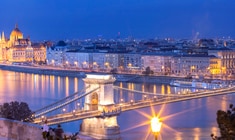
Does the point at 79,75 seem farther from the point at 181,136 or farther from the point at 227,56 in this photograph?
the point at 181,136

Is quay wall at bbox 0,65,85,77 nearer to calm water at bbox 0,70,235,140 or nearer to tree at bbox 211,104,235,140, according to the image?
calm water at bbox 0,70,235,140

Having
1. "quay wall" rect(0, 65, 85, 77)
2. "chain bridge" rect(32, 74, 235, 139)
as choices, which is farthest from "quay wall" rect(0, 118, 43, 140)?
"quay wall" rect(0, 65, 85, 77)

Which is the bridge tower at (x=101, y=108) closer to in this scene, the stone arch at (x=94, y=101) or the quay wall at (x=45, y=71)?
the stone arch at (x=94, y=101)

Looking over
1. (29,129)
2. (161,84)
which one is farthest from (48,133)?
(161,84)

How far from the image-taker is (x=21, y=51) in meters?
25.2

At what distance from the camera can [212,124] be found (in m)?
5.90

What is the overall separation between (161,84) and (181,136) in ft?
27.9

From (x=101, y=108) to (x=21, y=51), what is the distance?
65.3 feet

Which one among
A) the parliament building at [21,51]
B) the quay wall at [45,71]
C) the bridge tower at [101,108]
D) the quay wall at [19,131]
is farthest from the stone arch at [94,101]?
the parliament building at [21,51]

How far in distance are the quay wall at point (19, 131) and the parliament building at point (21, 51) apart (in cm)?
2336

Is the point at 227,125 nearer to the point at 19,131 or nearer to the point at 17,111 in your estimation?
the point at 19,131

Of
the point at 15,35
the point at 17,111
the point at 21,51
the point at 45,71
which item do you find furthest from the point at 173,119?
the point at 15,35

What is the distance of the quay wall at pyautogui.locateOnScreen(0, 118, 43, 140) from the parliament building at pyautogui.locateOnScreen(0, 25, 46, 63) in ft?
76.6

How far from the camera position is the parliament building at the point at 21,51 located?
82.7ft
